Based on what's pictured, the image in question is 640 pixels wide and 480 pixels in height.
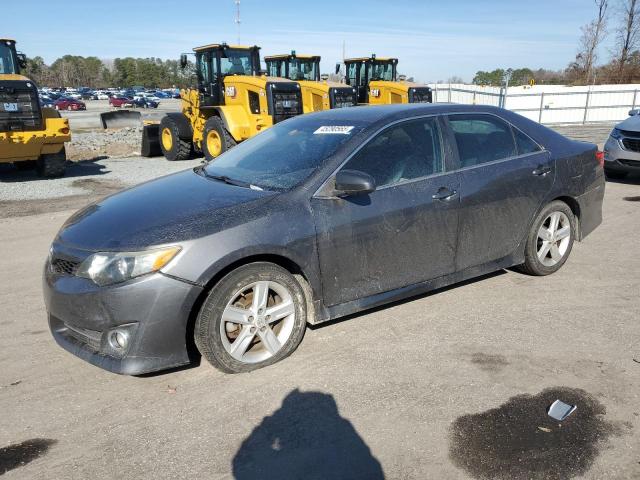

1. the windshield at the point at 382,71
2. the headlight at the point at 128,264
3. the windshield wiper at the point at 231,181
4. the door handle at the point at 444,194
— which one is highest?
the windshield at the point at 382,71

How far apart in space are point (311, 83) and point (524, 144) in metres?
11.6

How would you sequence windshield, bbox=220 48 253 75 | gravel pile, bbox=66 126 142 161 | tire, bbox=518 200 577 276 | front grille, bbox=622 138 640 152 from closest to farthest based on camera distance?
tire, bbox=518 200 577 276 < front grille, bbox=622 138 640 152 < windshield, bbox=220 48 253 75 < gravel pile, bbox=66 126 142 161

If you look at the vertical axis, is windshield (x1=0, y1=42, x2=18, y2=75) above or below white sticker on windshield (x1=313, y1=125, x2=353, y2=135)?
above

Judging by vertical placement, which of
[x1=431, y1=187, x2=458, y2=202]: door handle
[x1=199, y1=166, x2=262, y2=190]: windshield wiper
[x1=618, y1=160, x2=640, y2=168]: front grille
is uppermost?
[x1=199, y1=166, x2=262, y2=190]: windshield wiper

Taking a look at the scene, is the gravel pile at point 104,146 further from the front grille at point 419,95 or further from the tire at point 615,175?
the tire at point 615,175

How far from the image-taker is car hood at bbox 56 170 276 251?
10.6ft

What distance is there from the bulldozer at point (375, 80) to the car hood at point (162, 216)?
14189 mm

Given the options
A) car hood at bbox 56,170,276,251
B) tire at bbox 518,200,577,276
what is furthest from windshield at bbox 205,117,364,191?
tire at bbox 518,200,577,276

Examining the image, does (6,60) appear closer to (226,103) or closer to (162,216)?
(226,103)

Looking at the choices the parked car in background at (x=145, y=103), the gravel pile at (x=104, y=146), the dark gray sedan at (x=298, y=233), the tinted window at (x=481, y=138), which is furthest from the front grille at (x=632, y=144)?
the parked car in background at (x=145, y=103)

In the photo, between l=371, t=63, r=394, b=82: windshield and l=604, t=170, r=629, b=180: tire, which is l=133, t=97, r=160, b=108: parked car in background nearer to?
l=371, t=63, r=394, b=82: windshield

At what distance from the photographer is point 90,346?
3.29 metres

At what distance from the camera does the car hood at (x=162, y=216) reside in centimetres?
323

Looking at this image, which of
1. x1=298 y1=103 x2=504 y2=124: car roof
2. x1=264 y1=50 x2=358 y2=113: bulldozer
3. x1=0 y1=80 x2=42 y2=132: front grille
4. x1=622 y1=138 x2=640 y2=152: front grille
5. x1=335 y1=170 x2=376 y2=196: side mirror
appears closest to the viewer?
x1=335 y1=170 x2=376 y2=196: side mirror
